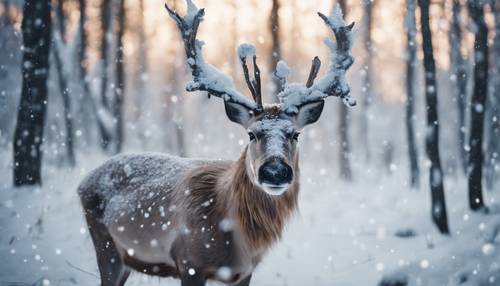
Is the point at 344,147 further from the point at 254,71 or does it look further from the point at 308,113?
the point at 254,71

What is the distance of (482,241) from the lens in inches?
265

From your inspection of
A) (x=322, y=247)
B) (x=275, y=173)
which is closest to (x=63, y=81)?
(x=322, y=247)

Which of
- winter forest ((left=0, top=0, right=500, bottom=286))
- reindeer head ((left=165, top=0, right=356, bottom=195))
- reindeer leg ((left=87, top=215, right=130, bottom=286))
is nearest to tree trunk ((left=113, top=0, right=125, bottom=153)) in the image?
winter forest ((left=0, top=0, right=500, bottom=286))

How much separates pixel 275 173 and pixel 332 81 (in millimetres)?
1459

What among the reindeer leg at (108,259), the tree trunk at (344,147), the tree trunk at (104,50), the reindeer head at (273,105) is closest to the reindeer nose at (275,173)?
the reindeer head at (273,105)

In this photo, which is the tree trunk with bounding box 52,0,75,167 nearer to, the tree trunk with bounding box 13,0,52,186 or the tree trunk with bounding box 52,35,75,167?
the tree trunk with bounding box 52,35,75,167

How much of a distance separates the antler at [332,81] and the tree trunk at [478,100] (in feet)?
15.2

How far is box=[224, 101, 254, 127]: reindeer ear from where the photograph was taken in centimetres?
486

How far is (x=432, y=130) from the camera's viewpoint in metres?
8.38

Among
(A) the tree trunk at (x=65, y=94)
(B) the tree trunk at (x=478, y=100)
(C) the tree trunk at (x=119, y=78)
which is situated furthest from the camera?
(C) the tree trunk at (x=119, y=78)

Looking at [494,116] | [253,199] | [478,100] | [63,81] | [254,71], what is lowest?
[494,116]

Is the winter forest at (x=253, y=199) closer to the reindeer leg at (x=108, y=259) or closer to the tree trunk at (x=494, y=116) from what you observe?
the reindeer leg at (x=108, y=259)

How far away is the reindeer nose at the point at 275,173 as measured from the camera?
4184mm

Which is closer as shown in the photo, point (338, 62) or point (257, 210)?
point (257, 210)
